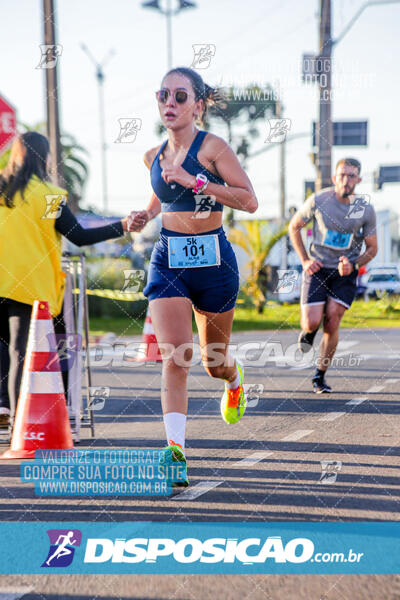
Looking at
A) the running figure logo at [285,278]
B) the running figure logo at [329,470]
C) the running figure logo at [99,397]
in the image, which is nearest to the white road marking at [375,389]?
the running figure logo at [285,278]

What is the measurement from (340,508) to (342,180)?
4.16m

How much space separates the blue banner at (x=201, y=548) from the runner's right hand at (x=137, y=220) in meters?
1.95

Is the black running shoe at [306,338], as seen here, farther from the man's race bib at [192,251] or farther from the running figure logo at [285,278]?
the man's race bib at [192,251]

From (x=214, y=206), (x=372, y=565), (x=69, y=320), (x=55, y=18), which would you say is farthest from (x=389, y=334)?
(x=372, y=565)

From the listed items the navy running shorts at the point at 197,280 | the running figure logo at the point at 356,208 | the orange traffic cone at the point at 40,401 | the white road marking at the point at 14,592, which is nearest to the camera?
the white road marking at the point at 14,592

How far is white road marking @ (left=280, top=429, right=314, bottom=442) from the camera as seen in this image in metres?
5.47

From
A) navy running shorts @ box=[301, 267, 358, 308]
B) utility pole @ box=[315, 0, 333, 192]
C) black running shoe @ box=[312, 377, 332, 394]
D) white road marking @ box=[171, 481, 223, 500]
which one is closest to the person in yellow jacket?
white road marking @ box=[171, 481, 223, 500]

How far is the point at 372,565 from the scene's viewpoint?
3008 mm

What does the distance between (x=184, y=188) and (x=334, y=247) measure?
10.4ft

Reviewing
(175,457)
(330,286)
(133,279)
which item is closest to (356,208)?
(330,286)

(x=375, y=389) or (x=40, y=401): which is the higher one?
(x=40, y=401)

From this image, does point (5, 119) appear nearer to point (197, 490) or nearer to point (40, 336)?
point (40, 336)

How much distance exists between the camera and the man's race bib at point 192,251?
4.47 m

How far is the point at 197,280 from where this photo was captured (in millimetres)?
4539
